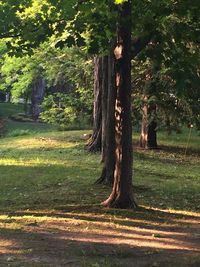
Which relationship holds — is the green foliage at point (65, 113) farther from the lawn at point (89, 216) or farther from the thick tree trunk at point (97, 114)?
the lawn at point (89, 216)

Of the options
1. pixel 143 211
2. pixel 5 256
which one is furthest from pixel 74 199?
pixel 5 256

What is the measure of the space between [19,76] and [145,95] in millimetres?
10569

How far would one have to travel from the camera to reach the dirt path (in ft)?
21.1

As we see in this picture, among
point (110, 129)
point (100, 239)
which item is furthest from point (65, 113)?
point (100, 239)

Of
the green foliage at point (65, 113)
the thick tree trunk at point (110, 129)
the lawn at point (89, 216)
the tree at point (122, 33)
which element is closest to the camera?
the lawn at point (89, 216)

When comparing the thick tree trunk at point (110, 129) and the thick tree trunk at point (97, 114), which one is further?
the thick tree trunk at point (97, 114)

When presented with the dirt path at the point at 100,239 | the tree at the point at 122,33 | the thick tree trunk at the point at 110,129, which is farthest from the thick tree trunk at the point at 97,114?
the dirt path at the point at 100,239

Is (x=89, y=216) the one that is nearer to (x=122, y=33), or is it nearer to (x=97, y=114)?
(x=122, y=33)

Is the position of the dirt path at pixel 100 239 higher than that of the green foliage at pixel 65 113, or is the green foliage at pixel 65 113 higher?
the green foliage at pixel 65 113

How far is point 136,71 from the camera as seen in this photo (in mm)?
21328

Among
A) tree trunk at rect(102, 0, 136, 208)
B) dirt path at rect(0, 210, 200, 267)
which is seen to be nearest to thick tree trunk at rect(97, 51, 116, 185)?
tree trunk at rect(102, 0, 136, 208)

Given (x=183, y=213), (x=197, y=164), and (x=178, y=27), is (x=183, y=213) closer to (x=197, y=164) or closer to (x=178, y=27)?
(x=178, y=27)

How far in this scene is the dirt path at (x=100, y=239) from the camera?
6.44m

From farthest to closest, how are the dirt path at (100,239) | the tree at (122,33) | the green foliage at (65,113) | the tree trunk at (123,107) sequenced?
the green foliage at (65,113), the tree trunk at (123,107), the tree at (122,33), the dirt path at (100,239)
